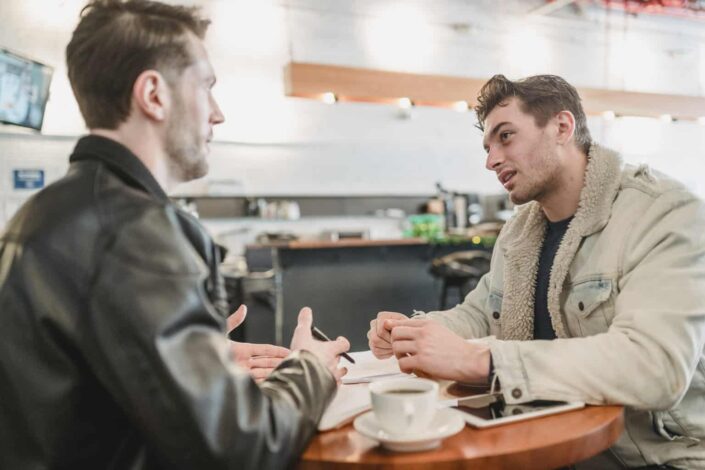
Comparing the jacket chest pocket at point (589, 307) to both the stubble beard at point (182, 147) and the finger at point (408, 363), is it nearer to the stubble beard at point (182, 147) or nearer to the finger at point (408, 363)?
the finger at point (408, 363)

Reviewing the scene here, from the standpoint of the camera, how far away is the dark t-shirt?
5.62ft

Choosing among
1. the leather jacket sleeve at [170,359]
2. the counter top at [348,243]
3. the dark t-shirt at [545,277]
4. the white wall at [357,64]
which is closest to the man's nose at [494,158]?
the dark t-shirt at [545,277]

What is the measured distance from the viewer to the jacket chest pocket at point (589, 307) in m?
1.49

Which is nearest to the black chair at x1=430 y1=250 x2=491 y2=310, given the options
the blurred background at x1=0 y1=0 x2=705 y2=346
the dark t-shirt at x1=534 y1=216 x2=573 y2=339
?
the blurred background at x1=0 y1=0 x2=705 y2=346

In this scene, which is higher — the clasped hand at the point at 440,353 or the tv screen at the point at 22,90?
the tv screen at the point at 22,90

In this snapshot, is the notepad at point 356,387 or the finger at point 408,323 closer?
the notepad at point 356,387

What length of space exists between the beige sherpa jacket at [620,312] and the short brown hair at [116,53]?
2.77ft

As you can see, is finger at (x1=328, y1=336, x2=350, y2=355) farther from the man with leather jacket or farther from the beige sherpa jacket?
the beige sherpa jacket

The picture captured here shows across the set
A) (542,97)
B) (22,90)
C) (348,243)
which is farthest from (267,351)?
(22,90)

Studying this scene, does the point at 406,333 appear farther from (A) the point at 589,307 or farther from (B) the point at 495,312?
(B) the point at 495,312

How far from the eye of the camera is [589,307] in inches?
60.0

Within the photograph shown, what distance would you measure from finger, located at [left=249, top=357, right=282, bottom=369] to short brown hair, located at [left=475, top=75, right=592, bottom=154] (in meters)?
0.99

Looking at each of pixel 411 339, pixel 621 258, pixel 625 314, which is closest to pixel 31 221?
pixel 411 339

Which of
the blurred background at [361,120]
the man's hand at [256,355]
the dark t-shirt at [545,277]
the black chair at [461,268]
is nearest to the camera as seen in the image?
the man's hand at [256,355]
